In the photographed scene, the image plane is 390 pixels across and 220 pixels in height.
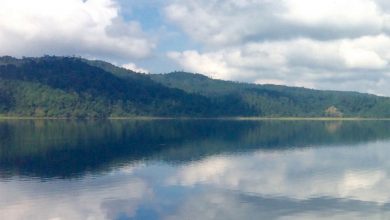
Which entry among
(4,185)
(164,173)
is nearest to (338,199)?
(164,173)

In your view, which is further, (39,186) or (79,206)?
(39,186)

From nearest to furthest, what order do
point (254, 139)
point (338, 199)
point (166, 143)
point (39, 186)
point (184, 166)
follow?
1. point (338, 199)
2. point (39, 186)
3. point (184, 166)
4. point (166, 143)
5. point (254, 139)

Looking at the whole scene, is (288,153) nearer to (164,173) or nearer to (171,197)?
(164,173)

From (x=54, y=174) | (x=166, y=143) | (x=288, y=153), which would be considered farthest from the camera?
(x=166, y=143)

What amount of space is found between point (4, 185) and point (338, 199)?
32.2m

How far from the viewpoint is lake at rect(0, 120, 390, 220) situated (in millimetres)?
41469

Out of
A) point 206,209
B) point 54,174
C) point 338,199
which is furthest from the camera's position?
point 54,174

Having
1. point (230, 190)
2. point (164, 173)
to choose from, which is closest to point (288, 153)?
point (164, 173)

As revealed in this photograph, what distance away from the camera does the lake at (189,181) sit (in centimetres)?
4147

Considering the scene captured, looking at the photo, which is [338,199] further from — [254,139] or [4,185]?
Answer: [254,139]

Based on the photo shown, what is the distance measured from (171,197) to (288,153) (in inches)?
1651

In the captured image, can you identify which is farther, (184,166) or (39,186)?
(184,166)

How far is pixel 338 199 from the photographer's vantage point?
4631 centimetres

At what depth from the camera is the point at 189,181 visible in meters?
55.8
